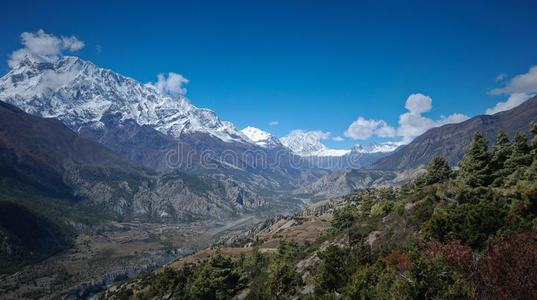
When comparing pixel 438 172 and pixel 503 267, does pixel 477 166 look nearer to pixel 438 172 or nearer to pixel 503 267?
pixel 438 172

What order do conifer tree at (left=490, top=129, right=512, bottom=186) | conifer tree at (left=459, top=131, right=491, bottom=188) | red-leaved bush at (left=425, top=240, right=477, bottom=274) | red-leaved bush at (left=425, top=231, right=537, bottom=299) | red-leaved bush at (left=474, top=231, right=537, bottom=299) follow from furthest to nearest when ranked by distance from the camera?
conifer tree at (left=490, top=129, right=512, bottom=186), conifer tree at (left=459, top=131, right=491, bottom=188), red-leaved bush at (left=425, top=240, right=477, bottom=274), red-leaved bush at (left=425, top=231, right=537, bottom=299), red-leaved bush at (left=474, top=231, right=537, bottom=299)

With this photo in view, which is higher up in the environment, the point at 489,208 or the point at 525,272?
the point at 489,208

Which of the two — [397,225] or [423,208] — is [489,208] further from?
[397,225]

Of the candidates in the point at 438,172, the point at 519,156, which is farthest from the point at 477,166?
the point at 438,172

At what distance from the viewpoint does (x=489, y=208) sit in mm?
24000

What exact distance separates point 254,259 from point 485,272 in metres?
74.1

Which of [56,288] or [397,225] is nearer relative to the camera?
[397,225]

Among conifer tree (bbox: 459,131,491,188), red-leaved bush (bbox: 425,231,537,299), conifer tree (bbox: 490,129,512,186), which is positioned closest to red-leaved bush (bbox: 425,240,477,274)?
red-leaved bush (bbox: 425,231,537,299)

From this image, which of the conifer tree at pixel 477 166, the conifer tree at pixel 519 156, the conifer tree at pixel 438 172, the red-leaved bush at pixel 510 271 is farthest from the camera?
the conifer tree at pixel 438 172

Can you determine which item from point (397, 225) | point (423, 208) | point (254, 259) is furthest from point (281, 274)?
point (254, 259)

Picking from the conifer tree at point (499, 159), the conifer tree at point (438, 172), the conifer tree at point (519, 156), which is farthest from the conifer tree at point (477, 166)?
the conifer tree at point (438, 172)

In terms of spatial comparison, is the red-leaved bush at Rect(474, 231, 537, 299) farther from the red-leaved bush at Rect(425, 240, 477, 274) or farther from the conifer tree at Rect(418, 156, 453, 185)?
the conifer tree at Rect(418, 156, 453, 185)

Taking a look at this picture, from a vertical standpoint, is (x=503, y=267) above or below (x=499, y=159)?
below

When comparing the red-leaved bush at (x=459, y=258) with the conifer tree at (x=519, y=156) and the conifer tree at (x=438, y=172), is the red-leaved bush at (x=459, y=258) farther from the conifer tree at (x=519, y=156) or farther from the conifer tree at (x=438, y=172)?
the conifer tree at (x=438, y=172)
